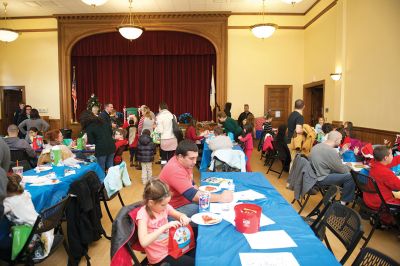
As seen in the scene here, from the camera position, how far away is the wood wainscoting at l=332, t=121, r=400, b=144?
A: 6312mm

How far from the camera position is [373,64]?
22.8 feet

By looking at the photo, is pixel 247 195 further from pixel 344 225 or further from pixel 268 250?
pixel 268 250

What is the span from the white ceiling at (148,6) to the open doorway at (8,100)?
269 centimetres

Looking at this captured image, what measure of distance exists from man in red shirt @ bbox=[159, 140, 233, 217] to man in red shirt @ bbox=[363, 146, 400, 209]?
1998 mm

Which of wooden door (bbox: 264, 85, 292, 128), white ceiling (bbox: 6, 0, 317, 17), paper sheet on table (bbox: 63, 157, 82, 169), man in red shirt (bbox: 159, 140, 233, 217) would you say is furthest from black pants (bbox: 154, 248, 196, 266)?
wooden door (bbox: 264, 85, 292, 128)

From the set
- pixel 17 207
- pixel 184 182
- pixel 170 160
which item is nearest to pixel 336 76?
pixel 170 160

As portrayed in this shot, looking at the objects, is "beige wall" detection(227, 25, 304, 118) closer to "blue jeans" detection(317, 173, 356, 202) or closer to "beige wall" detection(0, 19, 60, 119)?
"beige wall" detection(0, 19, 60, 119)

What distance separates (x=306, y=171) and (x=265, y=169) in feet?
12.3

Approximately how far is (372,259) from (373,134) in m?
6.15

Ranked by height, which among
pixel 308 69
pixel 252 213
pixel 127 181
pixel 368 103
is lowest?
pixel 127 181

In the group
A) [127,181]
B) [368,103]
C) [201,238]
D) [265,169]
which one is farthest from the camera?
[265,169]

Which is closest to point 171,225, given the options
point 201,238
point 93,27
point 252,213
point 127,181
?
point 201,238

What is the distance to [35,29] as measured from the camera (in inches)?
449

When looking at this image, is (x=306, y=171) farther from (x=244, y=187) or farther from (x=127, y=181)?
(x=127, y=181)
